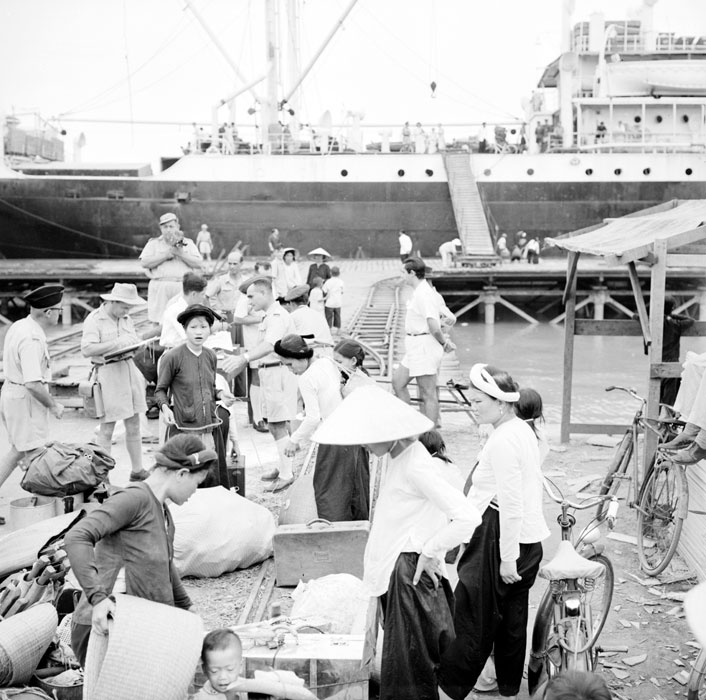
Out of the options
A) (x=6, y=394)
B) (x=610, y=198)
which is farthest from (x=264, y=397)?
(x=610, y=198)

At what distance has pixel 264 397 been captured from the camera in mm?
7496

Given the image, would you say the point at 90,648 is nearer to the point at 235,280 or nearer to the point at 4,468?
the point at 4,468

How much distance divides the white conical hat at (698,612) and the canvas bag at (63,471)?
439 centimetres

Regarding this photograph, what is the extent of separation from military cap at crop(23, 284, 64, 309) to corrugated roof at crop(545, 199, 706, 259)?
408cm

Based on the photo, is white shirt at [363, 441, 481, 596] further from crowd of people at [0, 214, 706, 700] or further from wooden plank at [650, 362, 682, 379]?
wooden plank at [650, 362, 682, 379]

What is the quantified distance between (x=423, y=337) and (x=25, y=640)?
5.10m

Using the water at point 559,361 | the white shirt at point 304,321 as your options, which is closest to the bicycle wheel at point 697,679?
the white shirt at point 304,321

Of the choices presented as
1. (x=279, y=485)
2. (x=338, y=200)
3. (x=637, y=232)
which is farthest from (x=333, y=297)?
(x=338, y=200)

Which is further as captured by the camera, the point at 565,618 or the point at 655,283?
the point at 655,283

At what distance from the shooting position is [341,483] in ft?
17.7

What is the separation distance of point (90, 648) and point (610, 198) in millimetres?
27771

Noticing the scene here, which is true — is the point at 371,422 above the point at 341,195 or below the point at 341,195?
below

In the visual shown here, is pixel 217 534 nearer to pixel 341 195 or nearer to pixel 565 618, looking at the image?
pixel 565 618

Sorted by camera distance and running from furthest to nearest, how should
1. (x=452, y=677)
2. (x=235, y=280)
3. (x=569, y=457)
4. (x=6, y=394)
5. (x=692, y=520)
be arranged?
(x=235, y=280), (x=569, y=457), (x=6, y=394), (x=692, y=520), (x=452, y=677)
